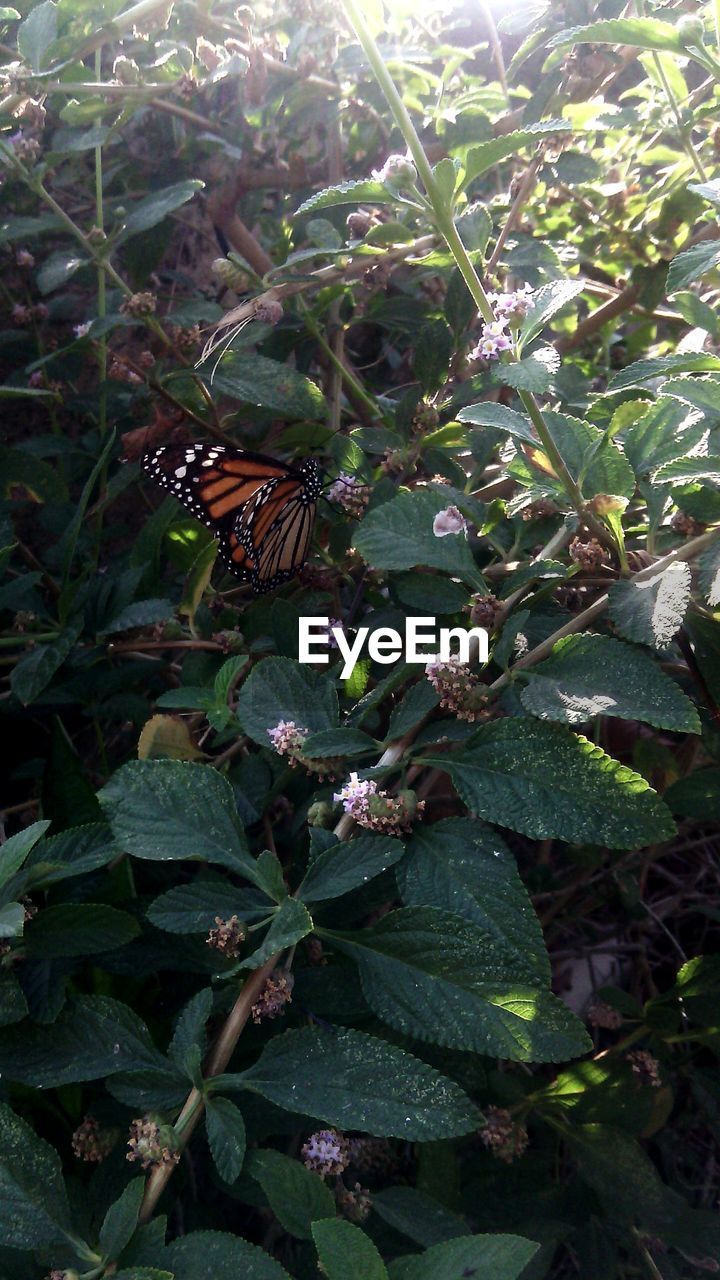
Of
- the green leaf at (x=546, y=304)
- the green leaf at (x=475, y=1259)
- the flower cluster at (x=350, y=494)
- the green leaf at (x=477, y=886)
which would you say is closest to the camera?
the green leaf at (x=475, y=1259)

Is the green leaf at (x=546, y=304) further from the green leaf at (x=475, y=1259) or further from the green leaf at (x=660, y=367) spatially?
the green leaf at (x=475, y=1259)

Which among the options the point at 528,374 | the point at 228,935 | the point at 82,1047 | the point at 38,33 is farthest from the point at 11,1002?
the point at 38,33

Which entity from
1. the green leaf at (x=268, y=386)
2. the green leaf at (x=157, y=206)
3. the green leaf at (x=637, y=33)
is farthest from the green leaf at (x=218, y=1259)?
the green leaf at (x=157, y=206)

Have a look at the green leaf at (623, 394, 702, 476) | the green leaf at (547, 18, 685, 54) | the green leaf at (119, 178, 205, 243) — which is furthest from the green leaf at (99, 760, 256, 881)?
the green leaf at (119, 178, 205, 243)

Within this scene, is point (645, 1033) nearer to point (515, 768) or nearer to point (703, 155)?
point (515, 768)

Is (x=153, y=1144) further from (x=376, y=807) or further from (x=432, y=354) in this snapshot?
(x=432, y=354)
